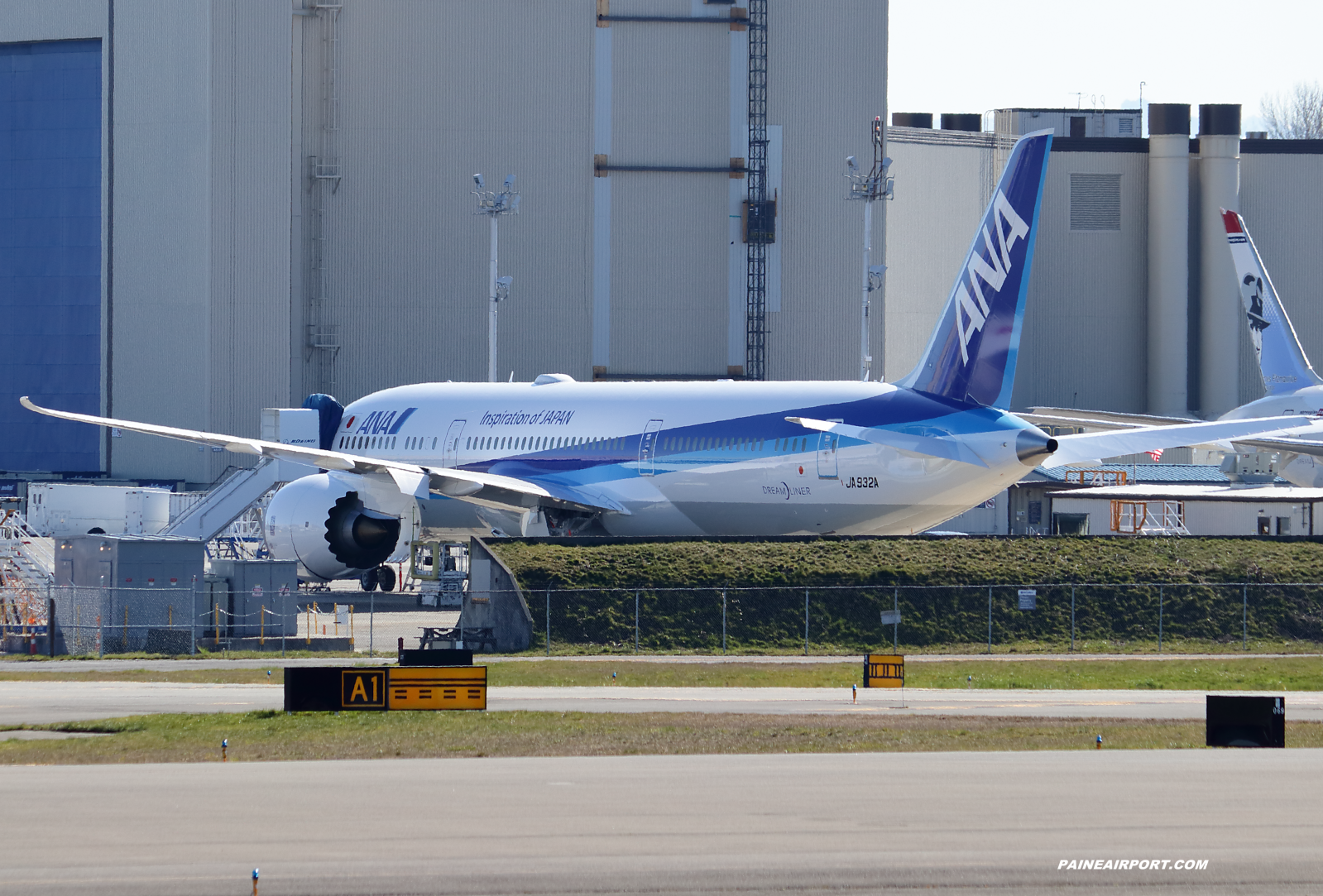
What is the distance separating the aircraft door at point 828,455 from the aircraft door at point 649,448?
3900mm

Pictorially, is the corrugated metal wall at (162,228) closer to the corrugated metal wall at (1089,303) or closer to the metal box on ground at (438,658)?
the corrugated metal wall at (1089,303)

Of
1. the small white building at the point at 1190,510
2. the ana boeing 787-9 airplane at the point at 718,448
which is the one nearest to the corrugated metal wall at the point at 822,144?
the small white building at the point at 1190,510

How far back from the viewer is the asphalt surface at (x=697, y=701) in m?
19.9

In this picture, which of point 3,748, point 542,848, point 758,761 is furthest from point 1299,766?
point 3,748

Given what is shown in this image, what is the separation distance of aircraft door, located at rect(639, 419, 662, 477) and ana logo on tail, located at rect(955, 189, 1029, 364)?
7.17m

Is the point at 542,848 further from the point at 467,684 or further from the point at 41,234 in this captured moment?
the point at 41,234

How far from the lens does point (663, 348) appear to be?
2623 inches

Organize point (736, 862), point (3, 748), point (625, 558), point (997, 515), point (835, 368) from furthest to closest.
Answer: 1. point (835, 368)
2. point (997, 515)
3. point (625, 558)
4. point (3, 748)
5. point (736, 862)

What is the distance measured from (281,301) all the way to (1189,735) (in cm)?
5095

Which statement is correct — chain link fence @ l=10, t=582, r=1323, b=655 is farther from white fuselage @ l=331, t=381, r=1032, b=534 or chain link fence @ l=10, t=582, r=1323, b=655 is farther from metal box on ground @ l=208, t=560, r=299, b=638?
white fuselage @ l=331, t=381, r=1032, b=534

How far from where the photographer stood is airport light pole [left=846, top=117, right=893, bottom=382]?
57606mm

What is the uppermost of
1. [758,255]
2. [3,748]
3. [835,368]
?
[758,255]

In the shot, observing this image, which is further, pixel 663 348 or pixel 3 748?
pixel 663 348

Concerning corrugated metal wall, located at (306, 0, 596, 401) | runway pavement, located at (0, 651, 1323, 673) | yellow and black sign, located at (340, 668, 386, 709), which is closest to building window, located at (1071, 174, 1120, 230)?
corrugated metal wall, located at (306, 0, 596, 401)
